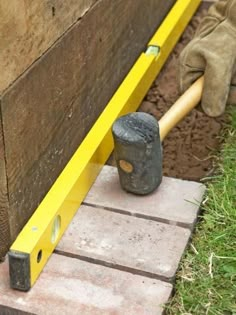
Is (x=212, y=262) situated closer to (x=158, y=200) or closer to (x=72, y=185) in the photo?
(x=158, y=200)

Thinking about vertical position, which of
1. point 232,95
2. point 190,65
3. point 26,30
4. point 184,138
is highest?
point 26,30

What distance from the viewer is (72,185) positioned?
1.84 m

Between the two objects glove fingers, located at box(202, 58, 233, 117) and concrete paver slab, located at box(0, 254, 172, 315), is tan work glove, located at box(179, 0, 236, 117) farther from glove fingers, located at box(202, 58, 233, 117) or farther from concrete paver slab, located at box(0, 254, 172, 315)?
concrete paver slab, located at box(0, 254, 172, 315)

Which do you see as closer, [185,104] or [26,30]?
[26,30]

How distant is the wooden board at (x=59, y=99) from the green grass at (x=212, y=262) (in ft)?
1.41

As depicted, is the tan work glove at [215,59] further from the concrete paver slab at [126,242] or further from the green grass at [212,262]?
the concrete paver slab at [126,242]

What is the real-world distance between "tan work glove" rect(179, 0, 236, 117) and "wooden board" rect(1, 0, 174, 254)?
29 centimetres

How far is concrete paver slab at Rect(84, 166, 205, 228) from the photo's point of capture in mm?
1858

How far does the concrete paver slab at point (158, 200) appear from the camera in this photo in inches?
73.2

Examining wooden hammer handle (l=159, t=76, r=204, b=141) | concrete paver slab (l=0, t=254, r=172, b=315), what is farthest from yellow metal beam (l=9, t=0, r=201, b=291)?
wooden hammer handle (l=159, t=76, r=204, b=141)

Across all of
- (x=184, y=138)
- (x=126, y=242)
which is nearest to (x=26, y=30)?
(x=126, y=242)

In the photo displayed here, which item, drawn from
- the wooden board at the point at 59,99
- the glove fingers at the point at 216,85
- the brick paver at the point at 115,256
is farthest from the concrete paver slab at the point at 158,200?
the glove fingers at the point at 216,85

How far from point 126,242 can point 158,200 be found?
20 cm

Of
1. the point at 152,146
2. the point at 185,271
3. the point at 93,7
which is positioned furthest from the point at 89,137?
the point at 185,271
